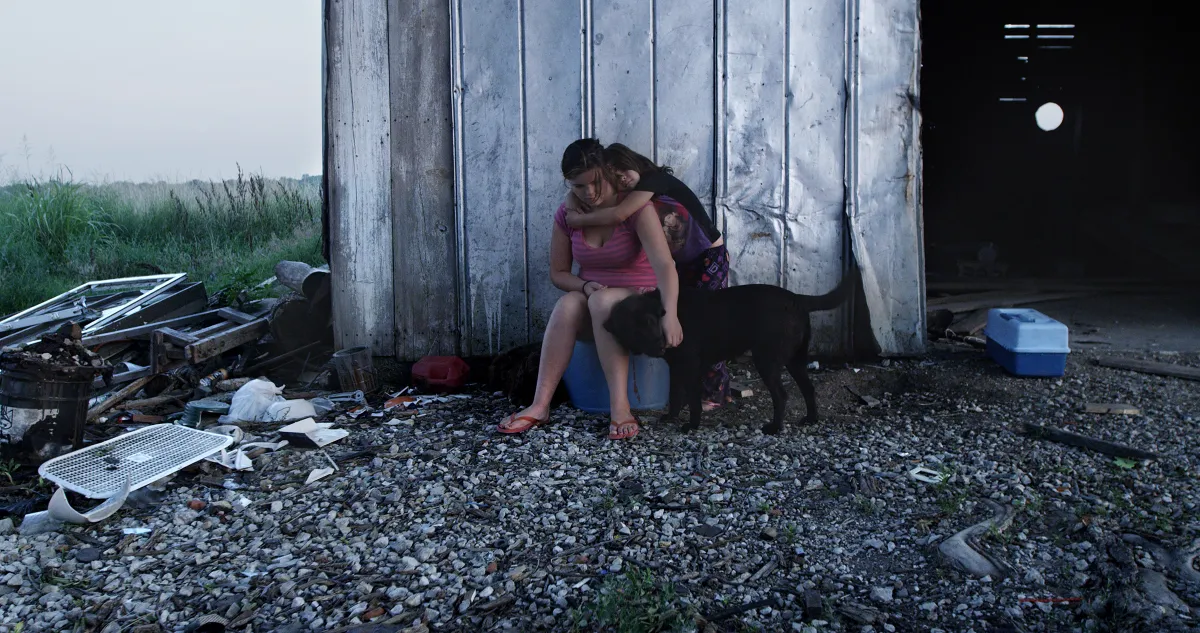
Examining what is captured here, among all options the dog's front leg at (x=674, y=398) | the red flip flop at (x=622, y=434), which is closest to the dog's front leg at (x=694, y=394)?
the dog's front leg at (x=674, y=398)

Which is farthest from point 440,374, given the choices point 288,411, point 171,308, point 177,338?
point 171,308

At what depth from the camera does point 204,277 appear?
8492mm

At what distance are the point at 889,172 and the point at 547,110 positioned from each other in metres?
2.18

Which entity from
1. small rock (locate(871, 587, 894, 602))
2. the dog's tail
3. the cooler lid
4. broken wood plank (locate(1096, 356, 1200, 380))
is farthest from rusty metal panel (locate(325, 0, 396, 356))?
broken wood plank (locate(1096, 356, 1200, 380))

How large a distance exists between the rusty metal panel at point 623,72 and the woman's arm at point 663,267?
121cm

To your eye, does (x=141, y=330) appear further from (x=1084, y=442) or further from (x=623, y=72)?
(x=1084, y=442)

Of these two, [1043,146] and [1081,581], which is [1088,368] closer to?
[1081,581]

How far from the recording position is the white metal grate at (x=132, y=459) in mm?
3408

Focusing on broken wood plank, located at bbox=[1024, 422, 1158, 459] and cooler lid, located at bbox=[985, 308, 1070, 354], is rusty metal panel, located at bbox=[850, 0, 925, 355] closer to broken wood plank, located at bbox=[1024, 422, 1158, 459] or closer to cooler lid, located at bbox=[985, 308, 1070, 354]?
cooler lid, located at bbox=[985, 308, 1070, 354]

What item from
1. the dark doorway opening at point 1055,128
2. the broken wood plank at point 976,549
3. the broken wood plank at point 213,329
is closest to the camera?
the broken wood plank at point 976,549

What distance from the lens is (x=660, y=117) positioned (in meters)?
5.11

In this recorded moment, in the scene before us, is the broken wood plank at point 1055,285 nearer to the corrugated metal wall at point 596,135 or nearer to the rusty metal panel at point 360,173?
the corrugated metal wall at point 596,135

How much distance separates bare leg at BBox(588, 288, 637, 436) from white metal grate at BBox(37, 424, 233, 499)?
182 cm

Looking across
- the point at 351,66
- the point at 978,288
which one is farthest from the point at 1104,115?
the point at 351,66
